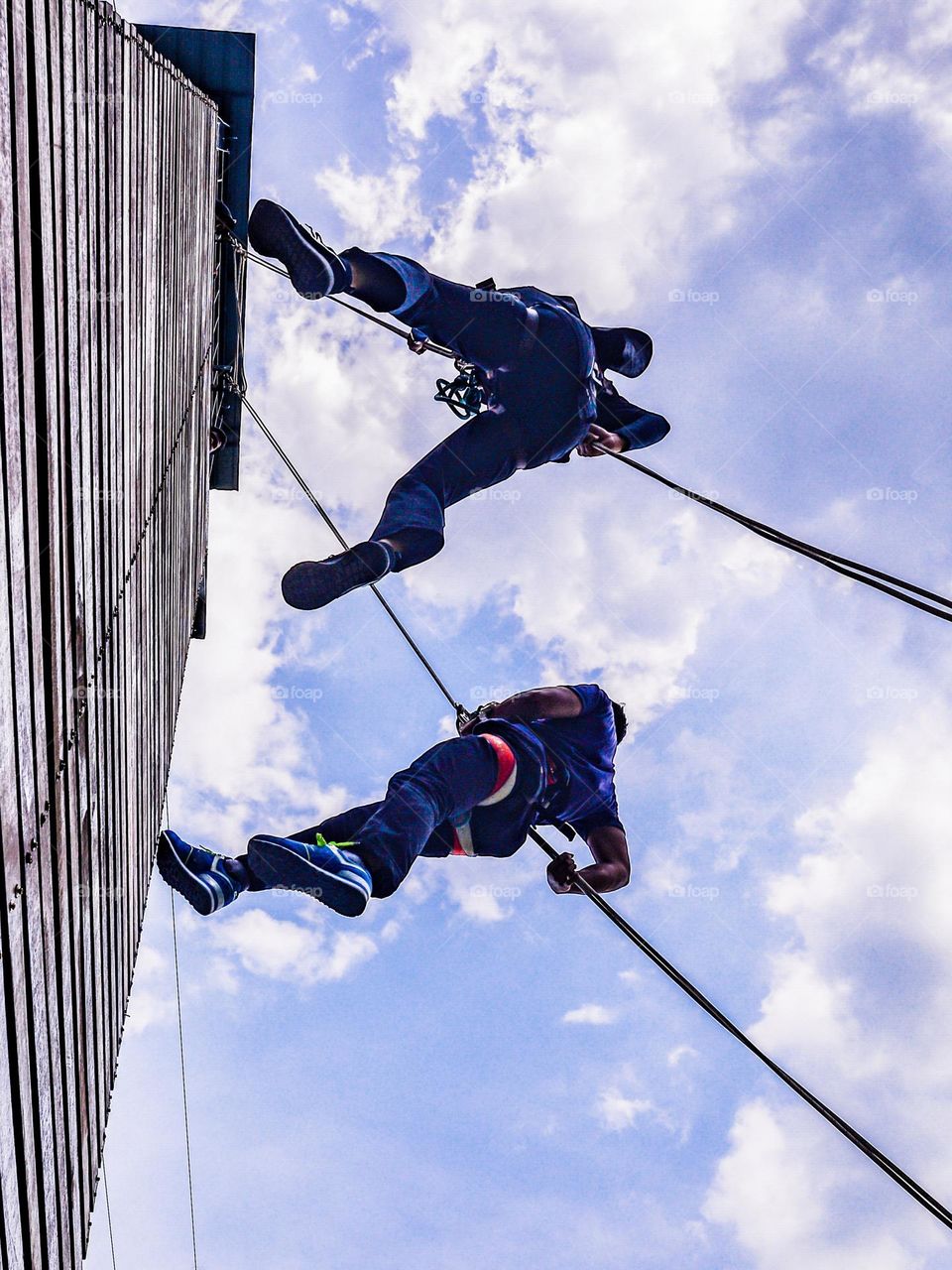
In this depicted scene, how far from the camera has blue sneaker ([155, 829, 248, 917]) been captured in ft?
13.6

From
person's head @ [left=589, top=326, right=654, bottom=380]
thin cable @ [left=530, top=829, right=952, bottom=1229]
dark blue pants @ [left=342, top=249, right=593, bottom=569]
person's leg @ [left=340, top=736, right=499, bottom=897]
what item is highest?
person's head @ [left=589, top=326, right=654, bottom=380]

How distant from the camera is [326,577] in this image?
14.0ft

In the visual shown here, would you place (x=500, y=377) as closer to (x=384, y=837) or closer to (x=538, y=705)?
(x=538, y=705)

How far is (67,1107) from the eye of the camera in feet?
11.4

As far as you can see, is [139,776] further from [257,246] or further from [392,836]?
[257,246]

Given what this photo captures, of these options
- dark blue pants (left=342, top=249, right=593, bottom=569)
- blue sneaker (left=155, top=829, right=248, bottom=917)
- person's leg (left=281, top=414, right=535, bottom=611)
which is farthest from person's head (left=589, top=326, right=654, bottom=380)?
blue sneaker (left=155, top=829, right=248, bottom=917)

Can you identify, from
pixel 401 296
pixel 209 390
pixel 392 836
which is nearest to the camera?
pixel 392 836

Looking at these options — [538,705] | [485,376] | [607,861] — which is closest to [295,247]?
[485,376]

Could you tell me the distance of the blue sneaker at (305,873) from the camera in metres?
3.43

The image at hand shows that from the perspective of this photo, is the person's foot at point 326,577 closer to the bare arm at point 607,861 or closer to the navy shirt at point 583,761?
the navy shirt at point 583,761

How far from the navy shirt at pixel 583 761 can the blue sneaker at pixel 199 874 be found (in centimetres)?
154

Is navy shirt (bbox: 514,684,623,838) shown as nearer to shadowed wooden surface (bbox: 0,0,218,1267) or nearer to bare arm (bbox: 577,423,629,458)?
bare arm (bbox: 577,423,629,458)

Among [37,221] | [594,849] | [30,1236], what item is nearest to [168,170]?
[37,221]

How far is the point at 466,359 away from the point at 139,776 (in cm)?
261
